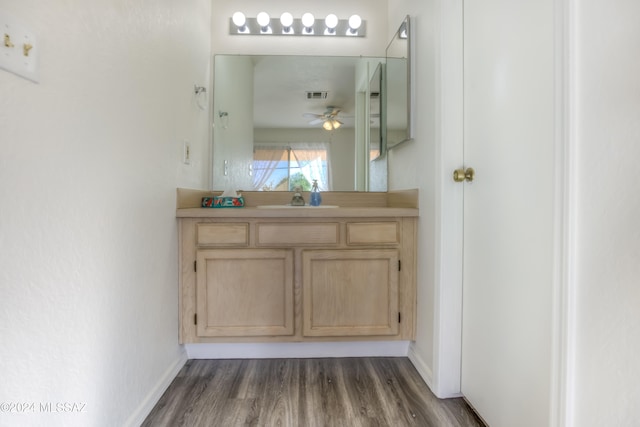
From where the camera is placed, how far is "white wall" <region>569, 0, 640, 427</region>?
0.68m

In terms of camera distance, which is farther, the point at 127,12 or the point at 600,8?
the point at 127,12

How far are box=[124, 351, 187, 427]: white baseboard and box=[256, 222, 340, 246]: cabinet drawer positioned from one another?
739 millimetres

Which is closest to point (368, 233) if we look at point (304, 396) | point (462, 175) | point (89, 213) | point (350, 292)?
point (350, 292)

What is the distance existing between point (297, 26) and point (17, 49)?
194 centimetres

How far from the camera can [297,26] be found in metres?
2.25

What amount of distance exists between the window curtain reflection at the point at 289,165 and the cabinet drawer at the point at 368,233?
0.64m

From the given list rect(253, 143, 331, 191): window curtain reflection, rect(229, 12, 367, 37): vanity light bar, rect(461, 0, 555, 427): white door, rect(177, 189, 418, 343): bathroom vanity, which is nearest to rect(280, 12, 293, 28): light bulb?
rect(229, 12, 367, 37): vanity light bar

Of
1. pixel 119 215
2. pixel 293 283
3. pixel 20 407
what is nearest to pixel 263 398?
pixel 293 283

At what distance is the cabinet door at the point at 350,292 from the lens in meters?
1.66

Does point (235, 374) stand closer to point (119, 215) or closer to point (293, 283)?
point (293, 283)

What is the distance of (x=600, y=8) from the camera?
71 cm

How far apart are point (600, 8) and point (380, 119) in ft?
4.90

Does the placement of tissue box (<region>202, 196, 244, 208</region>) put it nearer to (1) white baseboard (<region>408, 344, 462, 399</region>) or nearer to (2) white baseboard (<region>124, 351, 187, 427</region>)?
(2) white baseboard (<region>124, 351, 187, 427</region>)

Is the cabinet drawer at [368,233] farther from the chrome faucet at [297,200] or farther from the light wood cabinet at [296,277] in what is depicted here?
the chrome faucet at [297,200]
